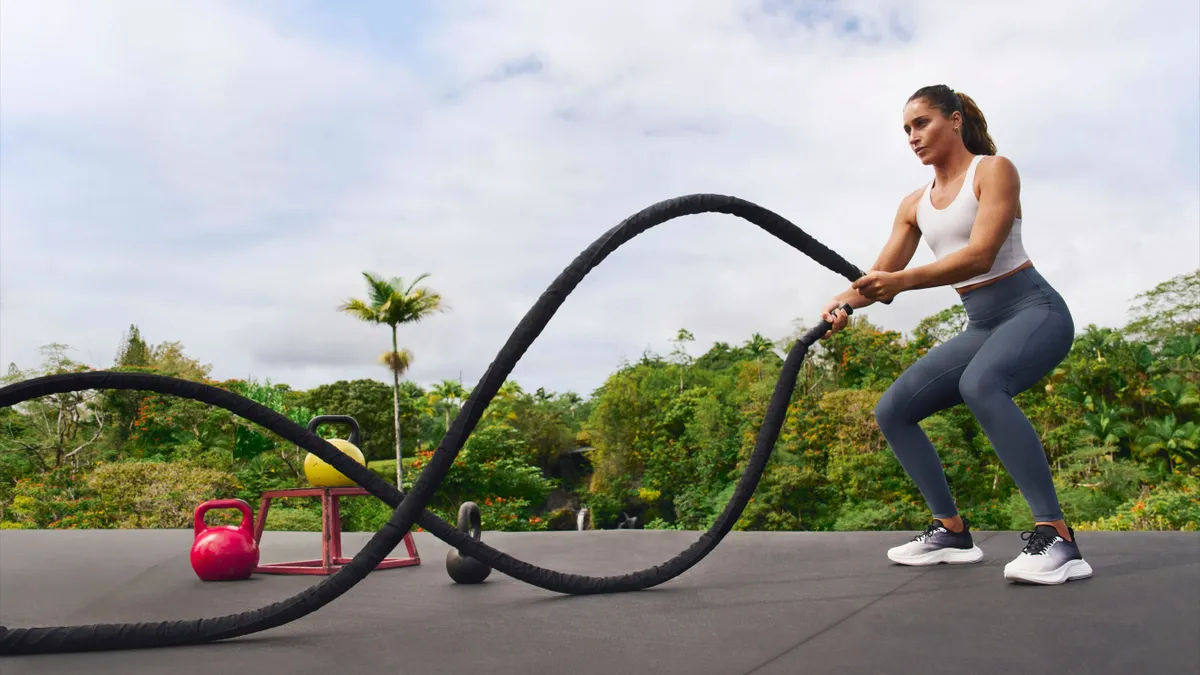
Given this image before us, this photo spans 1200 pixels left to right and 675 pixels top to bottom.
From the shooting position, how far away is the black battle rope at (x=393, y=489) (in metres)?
1.72

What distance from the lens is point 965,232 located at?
2318 millimetres

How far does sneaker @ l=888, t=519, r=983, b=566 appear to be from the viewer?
266 cm

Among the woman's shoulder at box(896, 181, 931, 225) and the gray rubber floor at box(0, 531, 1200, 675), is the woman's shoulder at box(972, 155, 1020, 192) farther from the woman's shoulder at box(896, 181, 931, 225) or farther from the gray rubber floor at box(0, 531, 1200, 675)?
the gray rubber floor at box(0, 531, 1200, 675)

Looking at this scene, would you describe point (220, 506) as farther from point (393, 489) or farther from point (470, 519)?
point (393, 489)

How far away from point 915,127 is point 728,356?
779 inches

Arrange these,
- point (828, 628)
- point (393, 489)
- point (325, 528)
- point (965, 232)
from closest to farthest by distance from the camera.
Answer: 1. point (828, 628)
2. point (393, 489)
3. point (965, 232)
4. point (325, 528)

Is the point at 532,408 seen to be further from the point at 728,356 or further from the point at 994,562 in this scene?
the point at 994,562

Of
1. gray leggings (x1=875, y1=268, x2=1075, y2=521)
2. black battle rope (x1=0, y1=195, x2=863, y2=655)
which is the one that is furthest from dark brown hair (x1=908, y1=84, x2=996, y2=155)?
black battle rope (x1=0, y1=195, x2=863, y2=655)

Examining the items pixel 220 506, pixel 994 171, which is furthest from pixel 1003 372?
pixel 220 506

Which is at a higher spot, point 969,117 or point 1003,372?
point 969,117

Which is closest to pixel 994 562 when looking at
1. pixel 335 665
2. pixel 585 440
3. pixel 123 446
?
pixel 335 665

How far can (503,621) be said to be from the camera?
1.90 metres

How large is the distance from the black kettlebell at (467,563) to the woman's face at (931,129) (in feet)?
5.53

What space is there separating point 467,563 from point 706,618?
0.98 metres
